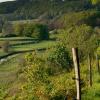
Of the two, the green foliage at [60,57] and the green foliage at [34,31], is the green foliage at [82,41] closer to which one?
the green foliage at [60,57]

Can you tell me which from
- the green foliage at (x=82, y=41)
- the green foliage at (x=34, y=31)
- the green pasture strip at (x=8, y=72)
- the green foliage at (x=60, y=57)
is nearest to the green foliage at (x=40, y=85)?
the green foliage at (x=82, y=41)

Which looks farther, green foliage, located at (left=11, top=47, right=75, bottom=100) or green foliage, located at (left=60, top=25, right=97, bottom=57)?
green foliage, located at (left=60, top=25, right=97, bottom=57)

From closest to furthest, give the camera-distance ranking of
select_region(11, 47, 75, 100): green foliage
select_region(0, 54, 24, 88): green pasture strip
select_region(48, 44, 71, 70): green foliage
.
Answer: select_region(11, 47, 75, 100): green foliage
select_region(48, 44, 71, 70): green foliage
select_region(0, 54, 24, 88): green pasture strip

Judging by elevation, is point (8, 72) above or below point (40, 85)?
below

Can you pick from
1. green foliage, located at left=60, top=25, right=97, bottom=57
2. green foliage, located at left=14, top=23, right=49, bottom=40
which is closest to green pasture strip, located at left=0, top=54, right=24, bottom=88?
green foliage, located at left=60, top=25, right=97, bottom=57

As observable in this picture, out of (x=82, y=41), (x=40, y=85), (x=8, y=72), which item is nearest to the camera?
(x=40, y=85)

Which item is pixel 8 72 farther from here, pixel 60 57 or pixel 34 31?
pixel 34 31

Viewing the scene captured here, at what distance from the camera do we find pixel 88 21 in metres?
95.5

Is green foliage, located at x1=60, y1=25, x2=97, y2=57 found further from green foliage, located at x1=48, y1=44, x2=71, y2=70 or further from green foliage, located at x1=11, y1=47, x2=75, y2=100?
green foliage, located at x1=48, y1=44, x2=71, y2=70

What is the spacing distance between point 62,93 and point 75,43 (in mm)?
3787

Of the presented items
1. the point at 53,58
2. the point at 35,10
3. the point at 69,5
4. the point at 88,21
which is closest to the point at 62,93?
the point at 53,58

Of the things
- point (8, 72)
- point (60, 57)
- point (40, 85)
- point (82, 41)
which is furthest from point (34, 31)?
point (40, 85)

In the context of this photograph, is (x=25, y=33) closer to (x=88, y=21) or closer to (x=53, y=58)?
(x=88, y=21)

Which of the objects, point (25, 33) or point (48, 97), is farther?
point (25, 33)
